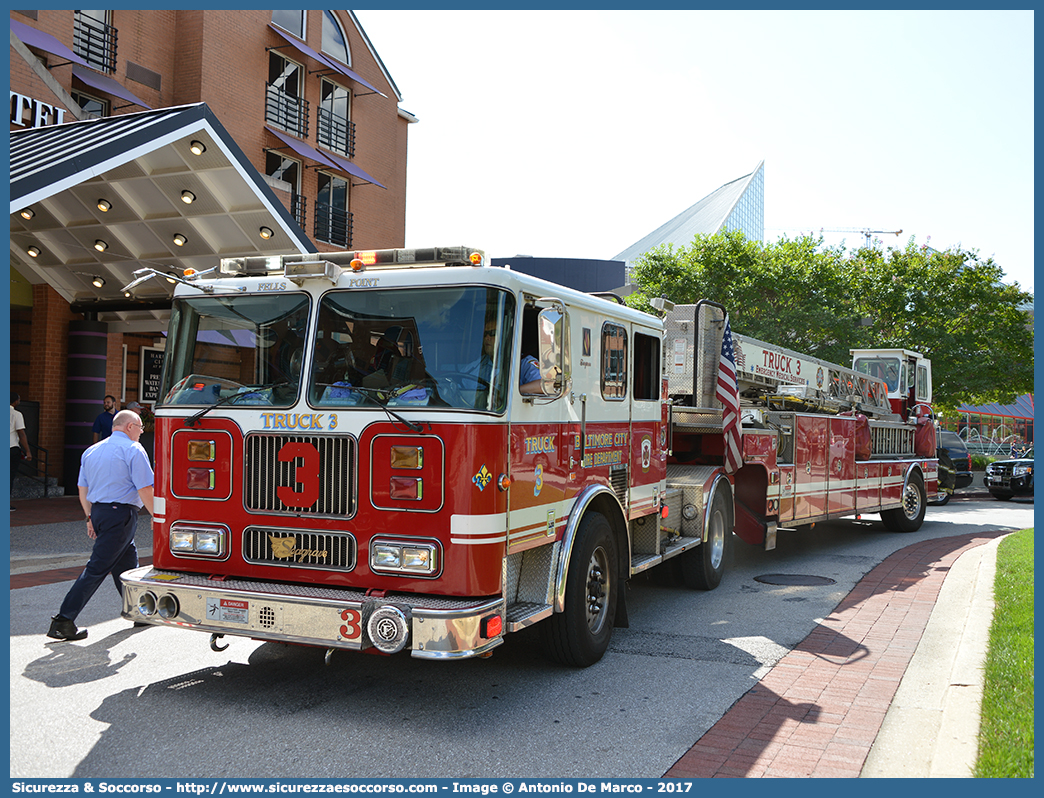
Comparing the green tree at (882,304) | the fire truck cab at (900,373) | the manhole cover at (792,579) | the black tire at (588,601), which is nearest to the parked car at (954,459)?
the green tree at (882,304)

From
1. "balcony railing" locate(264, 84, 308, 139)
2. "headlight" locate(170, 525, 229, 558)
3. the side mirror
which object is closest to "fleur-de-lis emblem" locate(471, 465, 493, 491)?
the side mirror

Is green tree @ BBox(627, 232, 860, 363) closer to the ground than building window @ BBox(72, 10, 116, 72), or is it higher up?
closer to the ground

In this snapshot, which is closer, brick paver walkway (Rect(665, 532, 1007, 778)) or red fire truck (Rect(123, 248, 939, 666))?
brick paver walkway (Rect(665, 532, 1007, 778))

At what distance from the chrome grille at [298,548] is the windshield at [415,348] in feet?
2.72

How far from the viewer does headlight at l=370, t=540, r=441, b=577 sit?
5012 mm

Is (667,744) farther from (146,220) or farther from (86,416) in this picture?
(86,416)

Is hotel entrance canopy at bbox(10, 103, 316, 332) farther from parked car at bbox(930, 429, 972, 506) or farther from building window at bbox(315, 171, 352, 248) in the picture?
parked car at bbox(930, 429, 972, 506)

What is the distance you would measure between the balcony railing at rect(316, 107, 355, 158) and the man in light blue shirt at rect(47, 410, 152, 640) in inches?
800

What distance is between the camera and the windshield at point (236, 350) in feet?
18.2

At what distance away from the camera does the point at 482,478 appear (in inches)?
198

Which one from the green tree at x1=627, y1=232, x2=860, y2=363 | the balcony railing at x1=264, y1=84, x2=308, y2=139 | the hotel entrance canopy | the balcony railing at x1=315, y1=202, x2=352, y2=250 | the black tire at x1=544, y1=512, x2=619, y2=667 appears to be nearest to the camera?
the black tire at x1=544, y1=512, x2=619, y2=667

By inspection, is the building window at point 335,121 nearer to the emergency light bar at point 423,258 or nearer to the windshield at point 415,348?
the emergency light bar at point 423,258

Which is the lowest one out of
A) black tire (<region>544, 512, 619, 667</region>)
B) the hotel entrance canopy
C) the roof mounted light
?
black tire (<region>544, 512, 619, 667</region>)
